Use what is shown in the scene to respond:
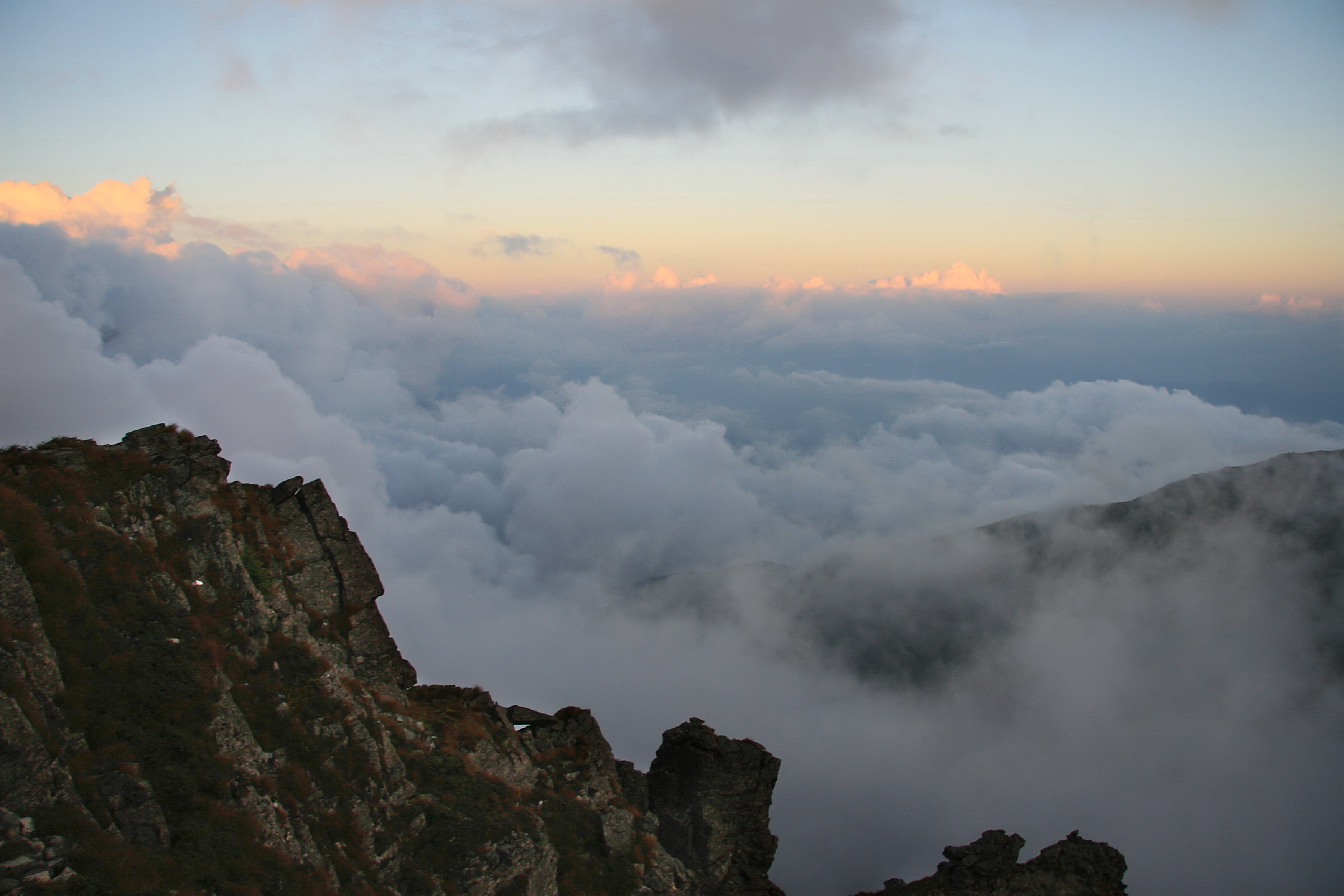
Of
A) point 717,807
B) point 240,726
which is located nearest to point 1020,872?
point 717,807

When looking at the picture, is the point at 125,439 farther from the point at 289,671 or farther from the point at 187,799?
the point at 187,799

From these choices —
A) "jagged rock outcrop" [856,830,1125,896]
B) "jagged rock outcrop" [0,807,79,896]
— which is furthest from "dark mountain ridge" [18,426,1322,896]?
"jagged rock outcrop" [856,830,1125,896]

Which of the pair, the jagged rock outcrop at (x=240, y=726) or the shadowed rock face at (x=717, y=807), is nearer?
the jagged rock outcrop at (x=240, y=726)

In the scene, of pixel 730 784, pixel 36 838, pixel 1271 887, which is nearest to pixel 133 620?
pixel 36 838

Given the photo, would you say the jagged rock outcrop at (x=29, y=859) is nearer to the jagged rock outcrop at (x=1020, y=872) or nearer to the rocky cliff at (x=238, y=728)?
the rocky cliff at (x=238, y=728)

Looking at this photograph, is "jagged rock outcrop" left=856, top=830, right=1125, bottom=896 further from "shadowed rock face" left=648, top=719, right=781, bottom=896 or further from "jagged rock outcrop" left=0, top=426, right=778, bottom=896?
"jagged rock outcrop" left=0, top=426, right=778, bottom=896

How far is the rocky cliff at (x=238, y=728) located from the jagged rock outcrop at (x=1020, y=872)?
24111 millimetres

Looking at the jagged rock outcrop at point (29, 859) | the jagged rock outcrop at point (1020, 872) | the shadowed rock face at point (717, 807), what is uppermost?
the jagged rock outcrop at point (29, 859)

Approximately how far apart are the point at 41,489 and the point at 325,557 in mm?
12965

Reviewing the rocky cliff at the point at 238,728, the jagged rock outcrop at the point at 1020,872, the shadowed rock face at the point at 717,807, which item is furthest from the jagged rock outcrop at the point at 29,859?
the jagged rock outcrop at the point at 1020,872

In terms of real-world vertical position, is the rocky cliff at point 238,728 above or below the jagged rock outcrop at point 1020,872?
above

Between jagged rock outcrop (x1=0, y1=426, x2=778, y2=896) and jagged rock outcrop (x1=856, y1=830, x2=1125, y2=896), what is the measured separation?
24.2 meters

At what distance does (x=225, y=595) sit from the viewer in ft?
104

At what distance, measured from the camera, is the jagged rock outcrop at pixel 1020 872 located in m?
Answer: 53.9
